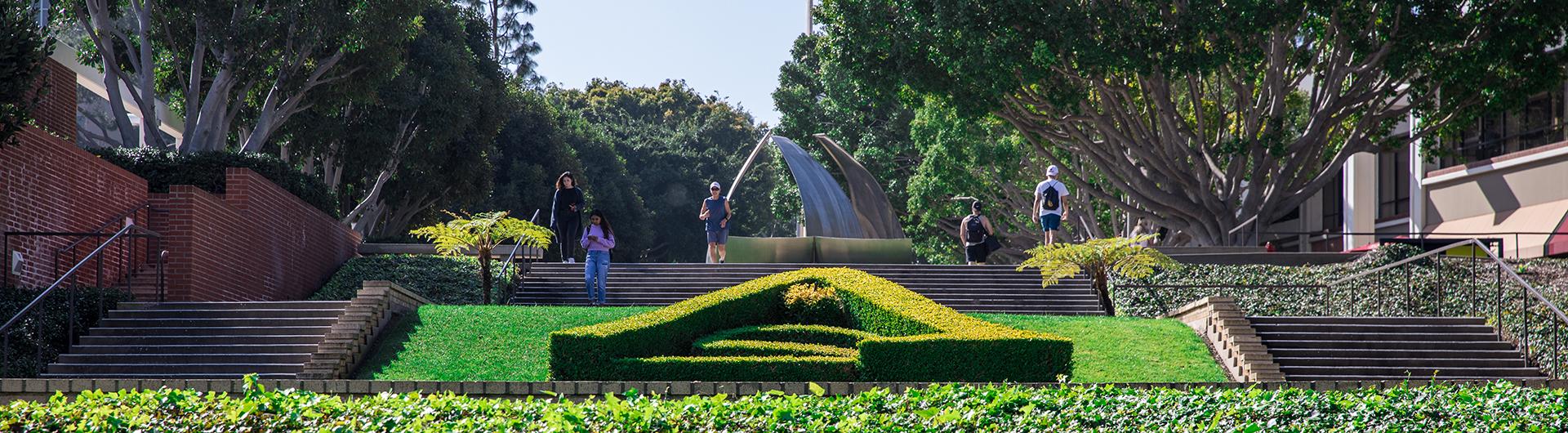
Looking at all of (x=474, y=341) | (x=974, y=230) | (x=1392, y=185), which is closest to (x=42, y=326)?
(x=474, y=341)

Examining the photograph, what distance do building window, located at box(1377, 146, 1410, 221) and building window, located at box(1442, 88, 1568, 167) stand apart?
429 centimetres

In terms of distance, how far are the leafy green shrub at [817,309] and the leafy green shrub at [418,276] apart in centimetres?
771

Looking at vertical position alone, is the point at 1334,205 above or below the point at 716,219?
above

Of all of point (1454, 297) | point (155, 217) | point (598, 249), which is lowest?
point (1454, 297)

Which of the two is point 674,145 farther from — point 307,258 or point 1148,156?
point 307,258

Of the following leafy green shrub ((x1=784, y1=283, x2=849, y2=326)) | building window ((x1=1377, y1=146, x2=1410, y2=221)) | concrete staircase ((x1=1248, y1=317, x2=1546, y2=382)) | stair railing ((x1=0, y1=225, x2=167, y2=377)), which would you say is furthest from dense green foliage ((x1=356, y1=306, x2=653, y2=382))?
building window ((x1=1377, y1=146, x2=1410, y2=221))

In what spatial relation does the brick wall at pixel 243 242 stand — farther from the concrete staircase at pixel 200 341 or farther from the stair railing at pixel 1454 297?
the stair railing at pixel 1454 297

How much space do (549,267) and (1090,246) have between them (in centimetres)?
827

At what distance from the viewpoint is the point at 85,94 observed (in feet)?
196

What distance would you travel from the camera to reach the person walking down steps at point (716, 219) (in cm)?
2438

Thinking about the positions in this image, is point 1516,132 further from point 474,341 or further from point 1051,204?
point 474,341

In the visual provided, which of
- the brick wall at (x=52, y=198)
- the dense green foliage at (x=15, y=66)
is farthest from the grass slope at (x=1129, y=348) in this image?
the dense green foliage at (x=15, y=66)

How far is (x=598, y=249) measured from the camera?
19.6 m

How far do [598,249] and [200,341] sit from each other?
5004mm
